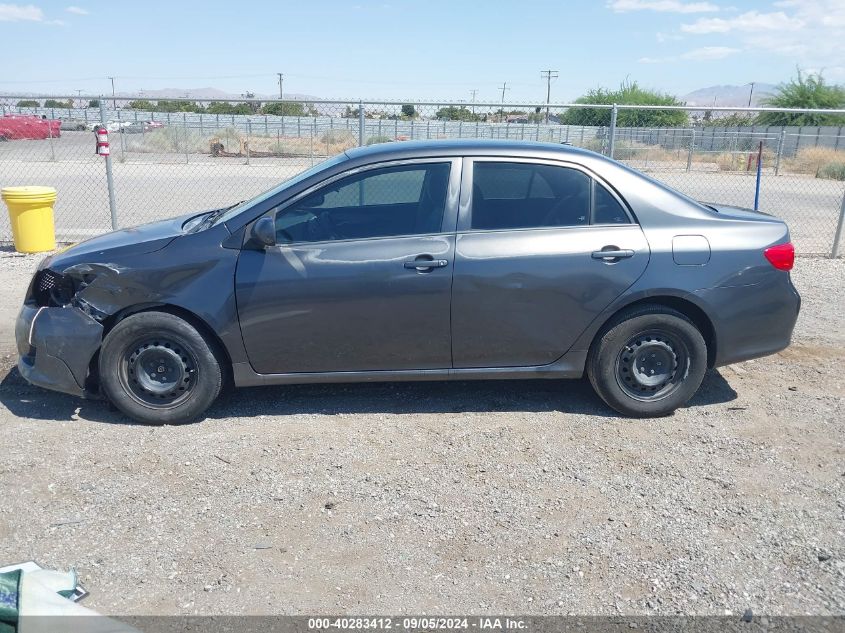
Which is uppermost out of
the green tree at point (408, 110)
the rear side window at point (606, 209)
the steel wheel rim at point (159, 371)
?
the green tree at point (408, 110)

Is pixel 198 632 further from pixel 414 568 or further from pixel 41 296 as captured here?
pixel 41 296

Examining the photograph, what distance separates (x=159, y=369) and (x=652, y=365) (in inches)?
130

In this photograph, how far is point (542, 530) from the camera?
366 centimetres

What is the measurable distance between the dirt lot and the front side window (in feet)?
4.12

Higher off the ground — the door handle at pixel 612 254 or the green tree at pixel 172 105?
the green tree at pixel 172 105

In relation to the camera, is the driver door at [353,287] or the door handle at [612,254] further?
the door handle at [612,254]

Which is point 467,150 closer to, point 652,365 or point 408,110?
point 652,365

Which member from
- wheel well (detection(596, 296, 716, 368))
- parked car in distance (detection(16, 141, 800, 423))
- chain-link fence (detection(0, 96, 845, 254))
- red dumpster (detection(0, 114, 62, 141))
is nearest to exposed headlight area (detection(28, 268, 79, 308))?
parked car in distance (detection(16, 141, 800, 423))

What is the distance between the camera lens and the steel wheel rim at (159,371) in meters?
4.67

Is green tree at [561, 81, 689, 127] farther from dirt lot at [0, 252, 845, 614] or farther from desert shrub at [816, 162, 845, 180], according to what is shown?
dirt lot at [0, 252, 845, 614]

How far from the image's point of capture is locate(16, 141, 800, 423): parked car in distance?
15.1 feet

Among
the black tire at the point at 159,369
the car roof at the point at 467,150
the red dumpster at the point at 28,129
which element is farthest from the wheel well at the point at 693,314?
the red dumpster at the point at 28,129

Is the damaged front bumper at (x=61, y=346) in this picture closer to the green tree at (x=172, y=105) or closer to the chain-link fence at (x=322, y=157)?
the green tree at (x=172, y=105)

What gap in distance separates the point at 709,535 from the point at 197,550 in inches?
99.4
